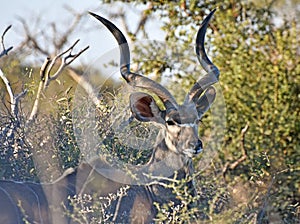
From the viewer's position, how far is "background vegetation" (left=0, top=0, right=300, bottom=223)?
4.53 meters

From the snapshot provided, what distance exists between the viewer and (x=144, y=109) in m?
4.41

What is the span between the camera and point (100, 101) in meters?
4.80

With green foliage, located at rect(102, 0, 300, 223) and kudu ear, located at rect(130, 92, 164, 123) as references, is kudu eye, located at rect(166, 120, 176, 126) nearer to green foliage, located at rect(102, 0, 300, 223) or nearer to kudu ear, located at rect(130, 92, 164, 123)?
kudu ear, located at rect(130, 92, 164, 123)

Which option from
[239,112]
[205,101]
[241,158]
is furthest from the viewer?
[239,112]

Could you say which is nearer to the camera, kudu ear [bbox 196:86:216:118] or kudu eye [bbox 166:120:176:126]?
kudu eye [bbox 166:120:176:126]

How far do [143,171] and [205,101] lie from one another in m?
0.62

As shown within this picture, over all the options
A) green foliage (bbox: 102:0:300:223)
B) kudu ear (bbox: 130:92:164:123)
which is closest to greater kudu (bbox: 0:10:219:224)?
kudu ear (bbox: 130:92:164:123)

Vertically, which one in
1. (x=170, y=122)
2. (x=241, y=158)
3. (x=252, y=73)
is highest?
(x=252, y=73)

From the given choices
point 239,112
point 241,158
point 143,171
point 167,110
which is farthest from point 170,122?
point 239,112

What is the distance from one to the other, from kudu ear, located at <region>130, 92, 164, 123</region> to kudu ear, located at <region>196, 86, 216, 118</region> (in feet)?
0.96

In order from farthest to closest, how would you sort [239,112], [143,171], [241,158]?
[239,112]
[241,158]
[143,171]

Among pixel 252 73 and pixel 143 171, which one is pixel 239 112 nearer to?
pixel 252 73

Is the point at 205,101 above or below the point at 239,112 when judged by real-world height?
above

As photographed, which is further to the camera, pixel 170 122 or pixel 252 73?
pixel 252 73
